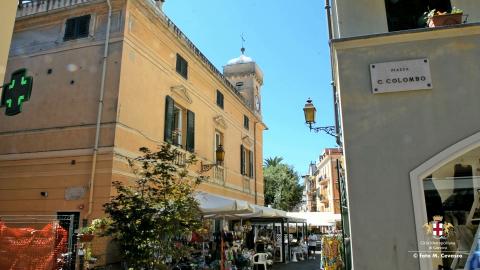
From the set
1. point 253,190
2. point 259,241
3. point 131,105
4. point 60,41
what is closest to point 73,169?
point 131,105

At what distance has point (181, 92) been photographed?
14.6m

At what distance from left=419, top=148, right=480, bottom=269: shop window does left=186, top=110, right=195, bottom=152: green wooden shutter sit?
10330mm

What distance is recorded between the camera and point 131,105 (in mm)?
11617

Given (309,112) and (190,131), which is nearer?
(309,112)

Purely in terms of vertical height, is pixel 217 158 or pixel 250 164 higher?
pixel 250 164

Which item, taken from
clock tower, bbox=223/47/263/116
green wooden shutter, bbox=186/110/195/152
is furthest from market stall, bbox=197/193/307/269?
clock tower, bbox=223/47/263/116

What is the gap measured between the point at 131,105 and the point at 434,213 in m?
8.74

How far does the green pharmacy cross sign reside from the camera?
6.15 metres

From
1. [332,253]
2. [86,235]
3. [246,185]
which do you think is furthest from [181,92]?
[246,185]

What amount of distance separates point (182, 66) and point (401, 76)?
34.8 feet

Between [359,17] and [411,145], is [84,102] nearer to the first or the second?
[359,17]

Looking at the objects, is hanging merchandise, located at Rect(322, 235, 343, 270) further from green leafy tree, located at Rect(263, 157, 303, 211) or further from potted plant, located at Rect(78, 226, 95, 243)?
green leafy tree, located at Rect(263, 157, 303, 211)

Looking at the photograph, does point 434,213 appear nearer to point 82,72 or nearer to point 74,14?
point 82,72

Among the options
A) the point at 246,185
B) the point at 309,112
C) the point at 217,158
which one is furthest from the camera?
the point at 246,185
